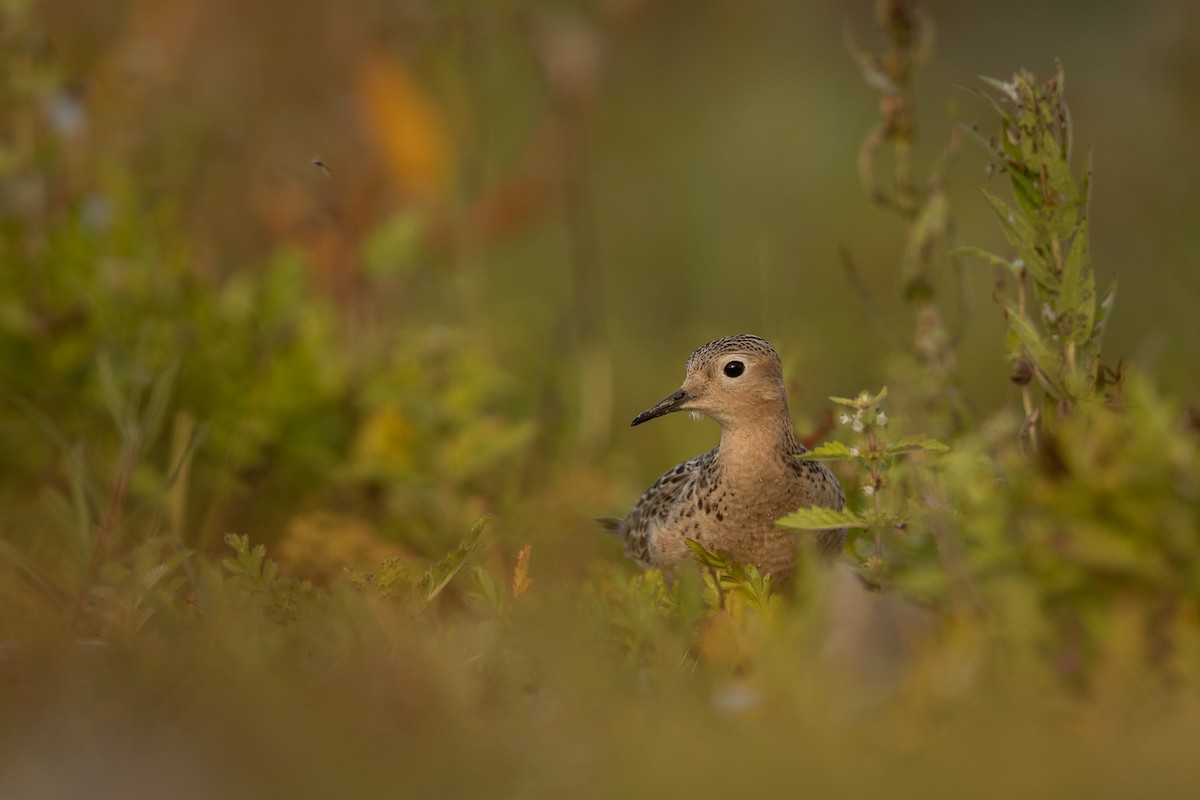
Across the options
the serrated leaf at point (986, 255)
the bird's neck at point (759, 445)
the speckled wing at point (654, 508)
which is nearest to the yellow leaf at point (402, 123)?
the speckled wing at point (654, 508)

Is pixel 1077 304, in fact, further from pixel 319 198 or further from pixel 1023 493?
pixel 319 198

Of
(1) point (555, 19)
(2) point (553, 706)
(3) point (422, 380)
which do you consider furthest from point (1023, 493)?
(1) point (555, 19)

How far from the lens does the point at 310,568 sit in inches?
Answer: 170

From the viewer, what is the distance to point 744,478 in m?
3.58

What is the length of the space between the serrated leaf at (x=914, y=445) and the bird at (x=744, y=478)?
16.1 inches

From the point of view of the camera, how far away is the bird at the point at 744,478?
3523 mm

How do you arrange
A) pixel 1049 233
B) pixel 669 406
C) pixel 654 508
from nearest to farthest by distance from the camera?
pixel 1049 233 < pixel 669 406 < pixel 654 508

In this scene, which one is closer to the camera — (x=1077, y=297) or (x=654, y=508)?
(x=1077, y=297)

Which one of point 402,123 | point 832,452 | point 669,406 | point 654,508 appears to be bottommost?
point 832,452

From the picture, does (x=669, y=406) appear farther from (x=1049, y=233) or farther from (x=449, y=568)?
(x=1049, y=233)

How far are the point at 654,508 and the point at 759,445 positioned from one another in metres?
0.50

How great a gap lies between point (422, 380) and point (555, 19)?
2105 mm

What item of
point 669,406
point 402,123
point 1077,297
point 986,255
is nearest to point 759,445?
point 669,406

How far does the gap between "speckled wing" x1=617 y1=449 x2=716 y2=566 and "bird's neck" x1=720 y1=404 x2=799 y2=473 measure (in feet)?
0.78
